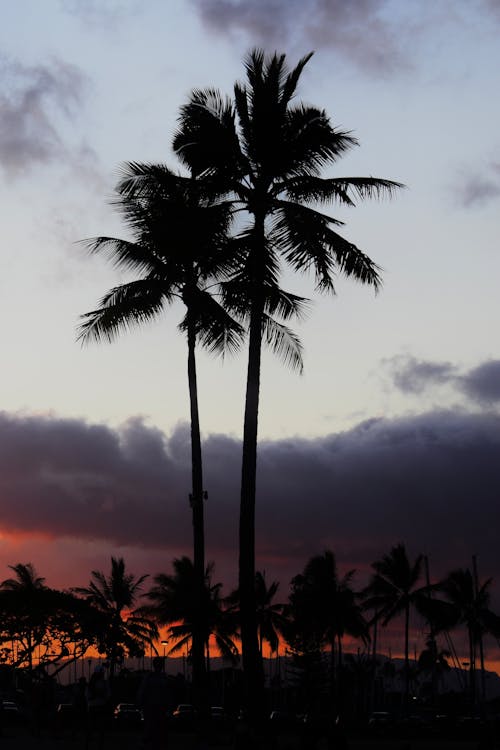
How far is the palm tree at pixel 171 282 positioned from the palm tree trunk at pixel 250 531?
2.75 m

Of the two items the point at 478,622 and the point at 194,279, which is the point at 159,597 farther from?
the point at 194,279

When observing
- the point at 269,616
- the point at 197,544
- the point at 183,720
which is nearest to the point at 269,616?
the point at 269,616

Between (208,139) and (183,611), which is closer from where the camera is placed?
(208,139)

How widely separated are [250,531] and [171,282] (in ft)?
47.3

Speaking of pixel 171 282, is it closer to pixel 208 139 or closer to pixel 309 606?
pixel 208 139

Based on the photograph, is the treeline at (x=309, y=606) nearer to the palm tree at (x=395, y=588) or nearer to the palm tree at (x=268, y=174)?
the palm tree at (x=395, y=588)

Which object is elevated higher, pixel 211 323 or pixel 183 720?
pixel 211 323

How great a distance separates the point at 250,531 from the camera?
988 inches

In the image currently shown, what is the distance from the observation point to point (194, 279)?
3712 cm

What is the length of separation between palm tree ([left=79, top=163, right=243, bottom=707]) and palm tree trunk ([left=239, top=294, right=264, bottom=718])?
2748mm

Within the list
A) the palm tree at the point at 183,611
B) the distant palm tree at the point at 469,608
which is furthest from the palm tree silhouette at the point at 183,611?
the distant palm tree at the point at 469,608

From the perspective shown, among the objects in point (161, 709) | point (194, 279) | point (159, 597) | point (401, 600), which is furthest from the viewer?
point (401, 600)

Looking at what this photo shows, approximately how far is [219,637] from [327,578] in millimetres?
13545

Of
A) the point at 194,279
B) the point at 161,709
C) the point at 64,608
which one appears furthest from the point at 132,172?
Result: the point at 64,608
